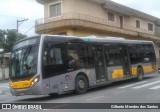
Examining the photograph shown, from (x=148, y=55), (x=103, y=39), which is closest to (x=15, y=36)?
(x=148, y=55)

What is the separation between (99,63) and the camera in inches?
775

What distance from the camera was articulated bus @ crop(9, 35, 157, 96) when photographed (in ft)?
52.0

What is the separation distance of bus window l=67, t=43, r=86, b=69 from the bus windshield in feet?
6.84

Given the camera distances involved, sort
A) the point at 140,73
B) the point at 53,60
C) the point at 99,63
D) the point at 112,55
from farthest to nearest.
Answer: the point at 140,73, the point at 112,55, the point at 99,63, the point at 53,60

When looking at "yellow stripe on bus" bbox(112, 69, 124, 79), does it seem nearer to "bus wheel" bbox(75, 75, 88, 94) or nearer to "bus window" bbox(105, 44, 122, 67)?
"bus window" bbox(105, 44, 122, 67)

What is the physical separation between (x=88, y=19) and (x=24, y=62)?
63.6 feet

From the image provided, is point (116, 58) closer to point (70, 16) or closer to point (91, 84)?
point (91, 84)

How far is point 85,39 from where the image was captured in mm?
18984

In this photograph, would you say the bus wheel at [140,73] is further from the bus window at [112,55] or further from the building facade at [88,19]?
the building facade at [88,19]

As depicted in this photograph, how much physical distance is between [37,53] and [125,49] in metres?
8.59

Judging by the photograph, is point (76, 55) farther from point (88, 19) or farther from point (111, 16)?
point (111, 16)

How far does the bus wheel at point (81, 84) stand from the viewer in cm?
1769

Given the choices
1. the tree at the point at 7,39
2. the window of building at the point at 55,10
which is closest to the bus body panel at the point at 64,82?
the window of building at the point at 55,10

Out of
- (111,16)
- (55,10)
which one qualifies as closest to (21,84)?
(55,10)
